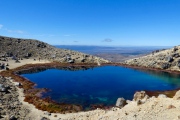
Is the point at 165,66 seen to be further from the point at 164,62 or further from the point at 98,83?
the point at 98,83

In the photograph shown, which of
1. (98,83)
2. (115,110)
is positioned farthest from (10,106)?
(98,83)

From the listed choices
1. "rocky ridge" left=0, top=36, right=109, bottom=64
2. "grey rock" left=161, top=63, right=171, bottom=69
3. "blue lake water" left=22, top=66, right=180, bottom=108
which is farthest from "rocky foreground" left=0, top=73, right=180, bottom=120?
"grey rock" left=161, top=63, right=171, bottom=69

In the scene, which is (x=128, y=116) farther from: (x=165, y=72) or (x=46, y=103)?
(x=165, y=72)

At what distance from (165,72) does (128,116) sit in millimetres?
85244

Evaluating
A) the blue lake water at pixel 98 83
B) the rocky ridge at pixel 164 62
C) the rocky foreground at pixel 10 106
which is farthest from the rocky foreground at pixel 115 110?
the rocky ridge at pixel 164 62

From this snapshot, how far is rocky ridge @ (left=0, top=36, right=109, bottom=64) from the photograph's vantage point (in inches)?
5458

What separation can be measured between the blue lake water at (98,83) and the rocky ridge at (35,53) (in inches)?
886

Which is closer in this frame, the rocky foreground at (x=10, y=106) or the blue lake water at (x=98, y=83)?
the rocky foreground at (x=10, y=106)

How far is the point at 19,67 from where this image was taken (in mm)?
113875

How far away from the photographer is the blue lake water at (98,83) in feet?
222

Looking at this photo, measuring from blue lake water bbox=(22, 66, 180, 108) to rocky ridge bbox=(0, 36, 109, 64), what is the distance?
2249cm

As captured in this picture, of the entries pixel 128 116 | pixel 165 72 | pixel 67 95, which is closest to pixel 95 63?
pixel 165 72

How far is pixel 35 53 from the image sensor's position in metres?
149

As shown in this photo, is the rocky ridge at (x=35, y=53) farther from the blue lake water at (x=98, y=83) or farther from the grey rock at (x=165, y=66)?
the grey rock at (x=165, y=66)
